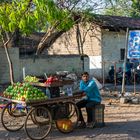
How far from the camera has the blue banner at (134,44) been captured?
1412 cm

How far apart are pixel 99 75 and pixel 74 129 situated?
1630cm

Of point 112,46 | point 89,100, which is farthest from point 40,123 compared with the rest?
point 112,46

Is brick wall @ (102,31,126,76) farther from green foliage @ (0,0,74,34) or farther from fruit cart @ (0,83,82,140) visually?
fruit cart @ (0,83,82,140)

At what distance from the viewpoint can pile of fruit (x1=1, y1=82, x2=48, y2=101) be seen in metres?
8.97

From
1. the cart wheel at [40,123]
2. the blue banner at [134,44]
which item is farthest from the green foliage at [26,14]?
the cart wheel at [40,123]

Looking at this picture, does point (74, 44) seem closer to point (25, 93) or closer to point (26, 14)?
point (26, 14)

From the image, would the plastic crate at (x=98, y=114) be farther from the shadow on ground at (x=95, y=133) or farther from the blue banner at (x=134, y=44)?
the blue banner at (x=134, y=44)

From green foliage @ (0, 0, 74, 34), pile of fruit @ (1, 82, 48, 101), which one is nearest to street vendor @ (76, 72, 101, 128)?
pile of fruit @ (1, 82, 48, 101)

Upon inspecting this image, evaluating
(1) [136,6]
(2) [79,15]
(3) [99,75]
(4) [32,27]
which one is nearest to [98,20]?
(2) [79,15]

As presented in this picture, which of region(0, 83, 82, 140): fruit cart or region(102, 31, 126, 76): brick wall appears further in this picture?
region(102, 31, 126, 76): brick wall

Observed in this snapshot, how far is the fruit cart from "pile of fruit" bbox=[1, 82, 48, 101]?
0.11 meters

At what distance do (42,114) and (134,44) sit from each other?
236 inches

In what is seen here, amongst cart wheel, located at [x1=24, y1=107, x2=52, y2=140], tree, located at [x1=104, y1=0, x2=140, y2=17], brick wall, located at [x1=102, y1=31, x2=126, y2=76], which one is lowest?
cart wheel, located at [x1=24, y1=107, x2=52, y2=140]

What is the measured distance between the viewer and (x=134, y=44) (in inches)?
560
